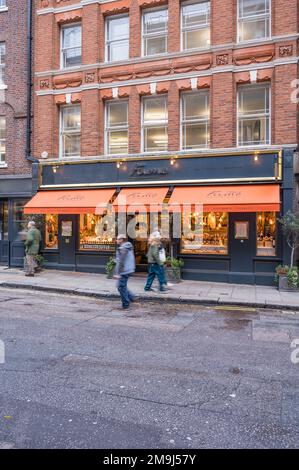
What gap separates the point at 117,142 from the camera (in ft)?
50.3

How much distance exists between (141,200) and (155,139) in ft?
9.23

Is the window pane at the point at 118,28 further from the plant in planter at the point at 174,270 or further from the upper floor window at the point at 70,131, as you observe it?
the plant in planter at the point at 174,270

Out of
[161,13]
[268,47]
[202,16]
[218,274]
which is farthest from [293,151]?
[161,13]

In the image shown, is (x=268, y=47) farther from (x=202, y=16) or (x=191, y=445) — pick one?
(x=191, y=445)

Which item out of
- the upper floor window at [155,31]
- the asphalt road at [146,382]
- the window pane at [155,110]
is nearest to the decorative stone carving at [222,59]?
the upper floor window at [155,31]

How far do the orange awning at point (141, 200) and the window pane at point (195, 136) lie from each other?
2040mm

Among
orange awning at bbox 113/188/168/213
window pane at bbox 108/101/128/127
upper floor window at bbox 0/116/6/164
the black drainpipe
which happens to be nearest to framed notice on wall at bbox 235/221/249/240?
orange awning at bbox 113/188/168/213

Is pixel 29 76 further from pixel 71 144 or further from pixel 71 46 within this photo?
pixel 71 144

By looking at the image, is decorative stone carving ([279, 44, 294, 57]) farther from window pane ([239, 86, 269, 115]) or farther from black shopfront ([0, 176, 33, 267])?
black shopfront ([0, 176, 33, 267])

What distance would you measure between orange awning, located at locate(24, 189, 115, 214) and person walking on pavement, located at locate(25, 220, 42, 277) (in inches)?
29.0

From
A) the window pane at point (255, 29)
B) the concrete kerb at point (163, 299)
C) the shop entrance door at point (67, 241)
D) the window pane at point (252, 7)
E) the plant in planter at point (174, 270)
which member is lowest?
the concrete kerb at point (163, 299)

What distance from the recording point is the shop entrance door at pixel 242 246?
1299cm
